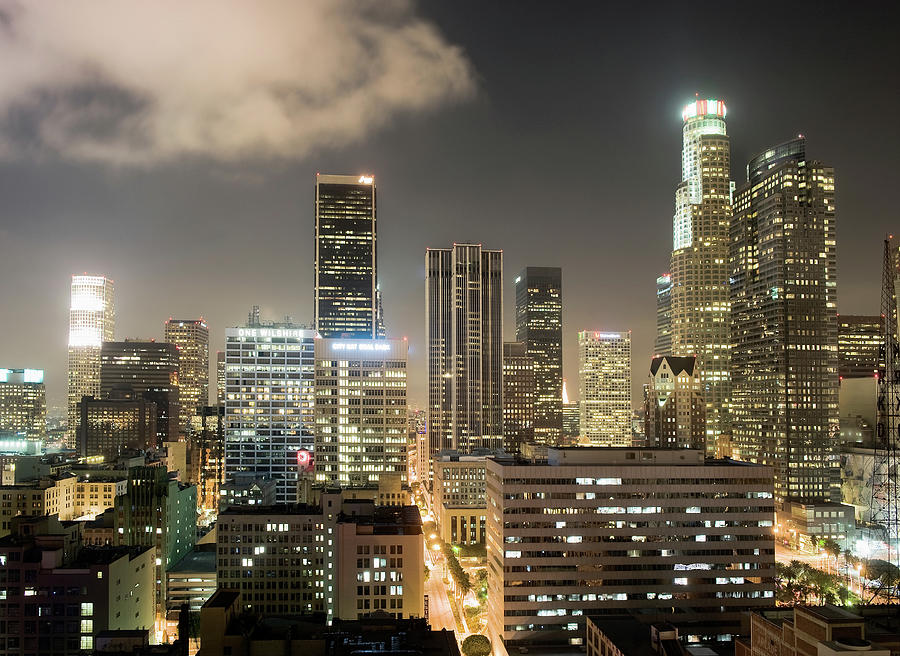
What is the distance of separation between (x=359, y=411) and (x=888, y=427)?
121476 mm

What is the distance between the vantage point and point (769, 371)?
198375 mm

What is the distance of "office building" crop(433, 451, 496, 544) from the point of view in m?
176

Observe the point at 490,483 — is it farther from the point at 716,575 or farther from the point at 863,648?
the point at 863,648

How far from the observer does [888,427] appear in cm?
13212

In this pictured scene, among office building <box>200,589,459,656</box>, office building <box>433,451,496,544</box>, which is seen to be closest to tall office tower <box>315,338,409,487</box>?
office building <box>433,451,496,544</box>

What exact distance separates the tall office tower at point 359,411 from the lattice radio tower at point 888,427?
109950mm

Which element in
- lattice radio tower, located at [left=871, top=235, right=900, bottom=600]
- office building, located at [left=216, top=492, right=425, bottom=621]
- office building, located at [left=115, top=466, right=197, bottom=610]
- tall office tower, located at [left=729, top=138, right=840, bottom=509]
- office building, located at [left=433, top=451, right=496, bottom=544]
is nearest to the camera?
office building, located at [left=216, top=492, right=425, bottom=621]

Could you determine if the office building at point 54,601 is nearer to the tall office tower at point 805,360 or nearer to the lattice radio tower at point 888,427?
the lattice radio tower at point 888,427

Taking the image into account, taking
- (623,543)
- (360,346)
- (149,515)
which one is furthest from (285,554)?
(360,346)

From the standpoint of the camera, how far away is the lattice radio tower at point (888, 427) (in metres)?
110

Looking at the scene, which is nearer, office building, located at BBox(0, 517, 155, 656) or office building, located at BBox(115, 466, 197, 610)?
office building, located at BBox(0, 517, 155, 656)

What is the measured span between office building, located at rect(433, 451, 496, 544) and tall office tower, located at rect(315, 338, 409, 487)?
13.0 meters

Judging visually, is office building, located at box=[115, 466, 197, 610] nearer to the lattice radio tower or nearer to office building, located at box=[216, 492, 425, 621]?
office building, located at box=[216, 492, 425, 621]

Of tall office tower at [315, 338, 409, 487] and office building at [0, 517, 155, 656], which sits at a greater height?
tall office tower at [315, 338, 409, 487]
